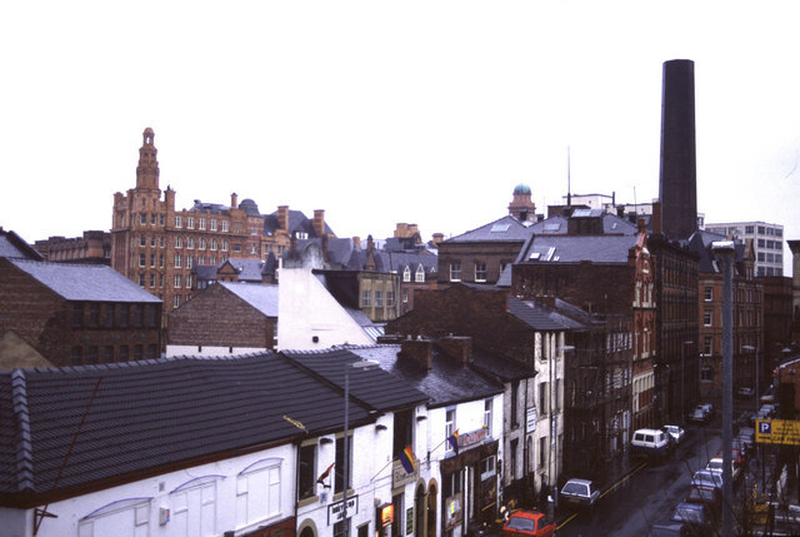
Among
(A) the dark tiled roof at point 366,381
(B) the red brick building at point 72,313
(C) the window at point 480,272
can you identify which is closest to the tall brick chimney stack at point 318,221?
(C) the window at point 480,272

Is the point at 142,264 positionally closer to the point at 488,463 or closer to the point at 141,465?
the point at 488,463

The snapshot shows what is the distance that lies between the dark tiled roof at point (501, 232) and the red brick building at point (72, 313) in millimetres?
37077

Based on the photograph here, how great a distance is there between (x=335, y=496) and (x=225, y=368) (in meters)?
5.65

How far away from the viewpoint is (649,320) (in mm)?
66500

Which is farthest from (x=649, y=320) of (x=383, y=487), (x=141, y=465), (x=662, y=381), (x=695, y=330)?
(x=141, y=465)

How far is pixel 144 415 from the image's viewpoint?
2025 centimetres

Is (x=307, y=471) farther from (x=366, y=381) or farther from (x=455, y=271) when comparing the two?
(x=455, y=271)

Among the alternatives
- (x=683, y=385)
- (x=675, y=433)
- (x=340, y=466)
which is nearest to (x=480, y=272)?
(x=683, y=385)

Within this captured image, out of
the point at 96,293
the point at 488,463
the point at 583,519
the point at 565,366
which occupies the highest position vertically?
the point at 96,293

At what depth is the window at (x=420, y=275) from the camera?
13550 centimetres

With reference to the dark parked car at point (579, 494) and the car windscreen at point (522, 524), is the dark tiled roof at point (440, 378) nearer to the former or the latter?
the car windscreen at point (522, 524)

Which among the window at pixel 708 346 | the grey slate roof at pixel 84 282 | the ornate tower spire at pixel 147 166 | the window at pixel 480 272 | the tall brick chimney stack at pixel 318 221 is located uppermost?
the ornate tower spire at pixel 147 166

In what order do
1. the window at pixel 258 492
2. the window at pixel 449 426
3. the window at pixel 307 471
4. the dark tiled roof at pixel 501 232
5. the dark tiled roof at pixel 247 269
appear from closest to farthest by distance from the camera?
the window at pixel 258 492, the window at pixel 307 471, the window at pixel 449 426, the dark tiled roof at pixel 501 232, the dark tiled roof at pixel 247 269

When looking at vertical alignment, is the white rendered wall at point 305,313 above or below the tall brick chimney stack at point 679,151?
below
